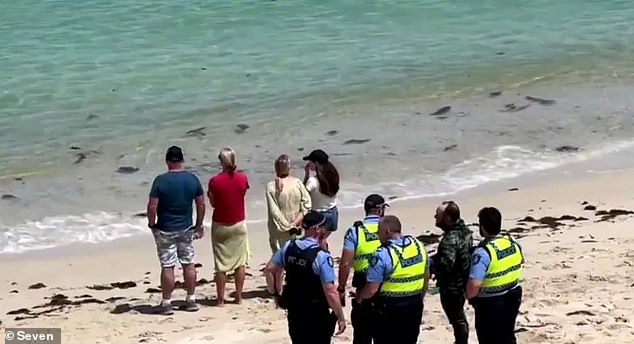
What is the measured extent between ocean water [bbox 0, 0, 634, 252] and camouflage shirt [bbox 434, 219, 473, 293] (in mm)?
6225

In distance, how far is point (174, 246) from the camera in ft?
35.6

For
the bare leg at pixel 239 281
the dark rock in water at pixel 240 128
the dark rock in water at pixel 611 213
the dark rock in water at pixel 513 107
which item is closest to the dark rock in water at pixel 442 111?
the dark rock in water at pixel 513 107

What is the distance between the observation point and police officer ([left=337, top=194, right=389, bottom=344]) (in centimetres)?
832

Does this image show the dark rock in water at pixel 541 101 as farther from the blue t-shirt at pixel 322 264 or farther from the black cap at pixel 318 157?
the blue t-shirt at pixel 322 264

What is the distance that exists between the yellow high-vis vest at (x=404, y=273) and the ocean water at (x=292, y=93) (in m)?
6.90

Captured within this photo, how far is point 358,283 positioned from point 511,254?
1055 millimetres

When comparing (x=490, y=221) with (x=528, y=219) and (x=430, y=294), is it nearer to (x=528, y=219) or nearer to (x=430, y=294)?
(x=430, y=294)

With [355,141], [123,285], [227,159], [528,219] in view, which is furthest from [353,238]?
[355,141]

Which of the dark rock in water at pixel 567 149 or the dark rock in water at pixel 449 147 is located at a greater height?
the dark rock in water at pixel 449 147

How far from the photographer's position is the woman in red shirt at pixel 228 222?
10734 millimetres

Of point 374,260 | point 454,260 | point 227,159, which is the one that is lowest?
point 454,260

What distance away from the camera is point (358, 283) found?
27.2 ft

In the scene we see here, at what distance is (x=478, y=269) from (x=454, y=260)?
2.48 ft

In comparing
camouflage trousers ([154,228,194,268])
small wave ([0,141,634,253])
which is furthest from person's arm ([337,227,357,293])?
small wave ([0,141,634,253])
